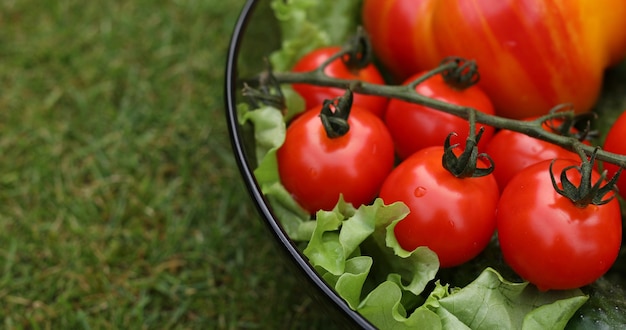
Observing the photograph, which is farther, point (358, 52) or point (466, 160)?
point (358, 52)

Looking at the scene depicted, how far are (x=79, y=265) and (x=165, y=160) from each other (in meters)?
0.27

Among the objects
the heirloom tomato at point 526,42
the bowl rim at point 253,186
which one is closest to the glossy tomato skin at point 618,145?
the heirloom tomato at point 526,42

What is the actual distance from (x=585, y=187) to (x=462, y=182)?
136 mm

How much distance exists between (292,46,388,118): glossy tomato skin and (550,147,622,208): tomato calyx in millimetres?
305

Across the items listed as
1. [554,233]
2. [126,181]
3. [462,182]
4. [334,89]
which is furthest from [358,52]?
[126,181]

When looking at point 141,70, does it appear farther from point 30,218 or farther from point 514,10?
point 514,10

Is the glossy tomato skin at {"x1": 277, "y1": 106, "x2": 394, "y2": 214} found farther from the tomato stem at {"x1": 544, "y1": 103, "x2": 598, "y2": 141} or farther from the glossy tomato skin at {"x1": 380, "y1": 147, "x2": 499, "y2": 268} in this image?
the tomato stem at {"x1": 544, "y1": 103, "x2": 598, "y2": 141}

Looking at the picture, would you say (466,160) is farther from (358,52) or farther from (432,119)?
(358,52)

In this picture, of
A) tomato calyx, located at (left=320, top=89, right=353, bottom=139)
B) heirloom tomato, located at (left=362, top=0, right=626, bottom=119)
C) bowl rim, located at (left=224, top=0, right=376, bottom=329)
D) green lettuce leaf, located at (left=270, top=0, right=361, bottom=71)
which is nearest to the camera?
bowl rim, located at (left=224, top=0, right=376, bottom=329)

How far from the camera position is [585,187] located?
771mm

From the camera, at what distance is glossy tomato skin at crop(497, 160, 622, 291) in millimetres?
804

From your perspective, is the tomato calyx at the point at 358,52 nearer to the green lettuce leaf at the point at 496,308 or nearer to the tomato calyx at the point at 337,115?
the tomato calyx at the point at 337,115

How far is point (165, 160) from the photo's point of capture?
4.58 feet

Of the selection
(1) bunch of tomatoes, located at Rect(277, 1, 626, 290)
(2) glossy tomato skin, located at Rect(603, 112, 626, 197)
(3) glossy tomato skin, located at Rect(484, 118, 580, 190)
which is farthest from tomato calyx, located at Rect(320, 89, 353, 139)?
(2) glossy tomato skin, located at Rect(603, 112, 626, 197)
